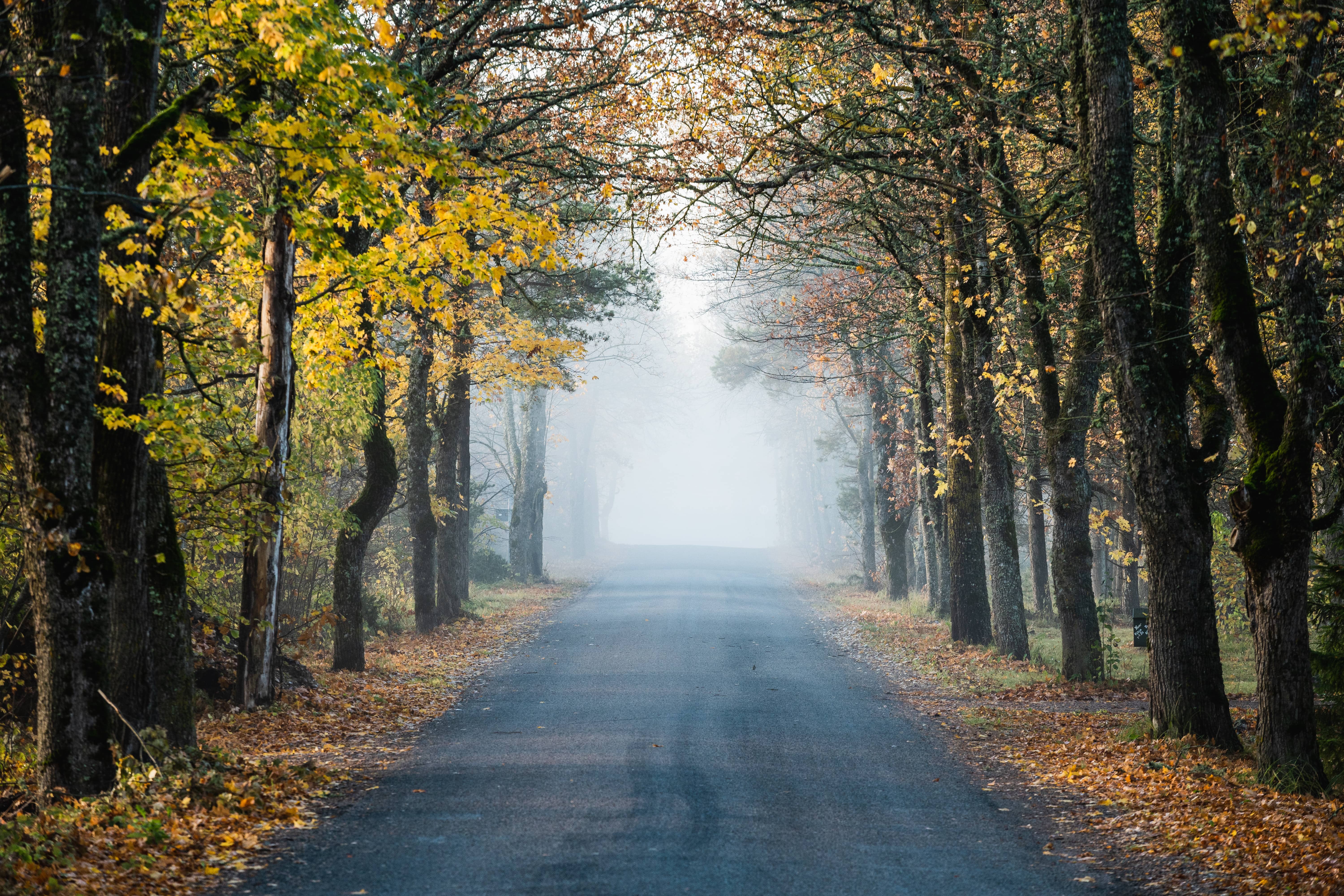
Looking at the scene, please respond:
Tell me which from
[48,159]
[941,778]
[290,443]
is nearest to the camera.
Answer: [48,159]

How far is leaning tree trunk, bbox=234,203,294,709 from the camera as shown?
10.8m

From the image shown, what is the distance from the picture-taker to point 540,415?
118 feet

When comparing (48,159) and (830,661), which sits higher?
(48,159)

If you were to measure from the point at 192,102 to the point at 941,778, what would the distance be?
27.4 feet

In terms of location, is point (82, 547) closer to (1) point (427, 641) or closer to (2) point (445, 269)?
(1) point (427, 641)

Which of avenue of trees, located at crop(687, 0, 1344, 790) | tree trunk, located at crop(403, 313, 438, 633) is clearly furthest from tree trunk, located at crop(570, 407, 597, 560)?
avenue of trees, located at crop(687, 0, 1344, 790)

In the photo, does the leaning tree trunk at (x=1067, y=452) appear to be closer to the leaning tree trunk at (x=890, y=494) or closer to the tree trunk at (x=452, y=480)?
the tree trunk at (x=452, y=480)

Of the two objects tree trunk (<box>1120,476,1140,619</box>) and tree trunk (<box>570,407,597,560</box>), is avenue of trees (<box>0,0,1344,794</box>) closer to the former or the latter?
tree trunk (<box>1120,476,1140,619</box>)

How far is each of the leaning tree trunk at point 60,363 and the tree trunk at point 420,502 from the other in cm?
1182

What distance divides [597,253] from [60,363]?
34.4 ft

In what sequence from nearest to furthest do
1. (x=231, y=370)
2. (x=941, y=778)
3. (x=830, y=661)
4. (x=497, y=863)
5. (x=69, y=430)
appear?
(x=497, y=863) < (x=69, y=430) < (x=941, y=778) < (x=231, y=370) < (x=830, y=661)

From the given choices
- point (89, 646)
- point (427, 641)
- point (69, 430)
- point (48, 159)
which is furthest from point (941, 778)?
point (427, 641)

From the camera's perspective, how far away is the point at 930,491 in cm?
2364

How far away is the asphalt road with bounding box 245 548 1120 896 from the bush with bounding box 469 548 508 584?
1825 cm
